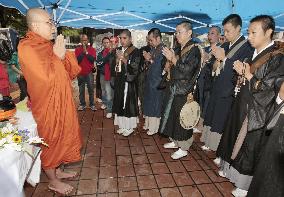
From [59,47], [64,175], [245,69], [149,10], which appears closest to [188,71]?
[245,69]

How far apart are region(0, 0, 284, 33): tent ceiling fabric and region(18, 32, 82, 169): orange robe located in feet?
9.60

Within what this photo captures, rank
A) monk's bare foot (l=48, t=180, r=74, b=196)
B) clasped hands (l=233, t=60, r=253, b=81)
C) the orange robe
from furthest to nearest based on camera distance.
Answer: monk's bare foot (l=48, t=180, r=74, b=196) < clasped hands (l=233, t=60, r=253, b=81) < the orange robe

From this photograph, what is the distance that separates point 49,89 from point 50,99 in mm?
131

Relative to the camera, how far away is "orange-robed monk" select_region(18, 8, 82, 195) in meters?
2.86

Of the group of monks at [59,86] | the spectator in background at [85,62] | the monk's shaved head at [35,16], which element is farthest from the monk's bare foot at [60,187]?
the spectator in background at [85,62]

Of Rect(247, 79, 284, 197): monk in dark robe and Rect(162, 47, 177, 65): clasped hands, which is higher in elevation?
Rect(162, 47, 177, 65): clasped hands

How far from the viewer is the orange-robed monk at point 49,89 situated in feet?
9.37

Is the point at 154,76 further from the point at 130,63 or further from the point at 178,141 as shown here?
the point at 178,141

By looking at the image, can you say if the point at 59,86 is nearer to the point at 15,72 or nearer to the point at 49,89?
the point at 49,89

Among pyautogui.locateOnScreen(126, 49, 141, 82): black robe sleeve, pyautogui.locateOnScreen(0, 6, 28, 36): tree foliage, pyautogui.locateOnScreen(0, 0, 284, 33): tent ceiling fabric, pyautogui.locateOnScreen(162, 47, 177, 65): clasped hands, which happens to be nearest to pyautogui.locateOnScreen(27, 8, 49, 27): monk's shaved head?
pyautogui.locateOnScreen(162, 47, 177, 65): clasped hands

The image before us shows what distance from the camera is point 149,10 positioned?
6.45 metres

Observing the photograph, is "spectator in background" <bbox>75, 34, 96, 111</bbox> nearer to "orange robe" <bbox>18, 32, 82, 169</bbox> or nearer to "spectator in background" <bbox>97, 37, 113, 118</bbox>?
"spectator in background" <bbox>97, 37, 113, 118</bbox>

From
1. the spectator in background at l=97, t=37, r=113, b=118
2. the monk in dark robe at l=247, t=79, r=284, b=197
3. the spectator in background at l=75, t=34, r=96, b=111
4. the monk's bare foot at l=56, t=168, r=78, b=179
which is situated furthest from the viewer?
the spectator in background at l=75, t=34, r=96, b=111

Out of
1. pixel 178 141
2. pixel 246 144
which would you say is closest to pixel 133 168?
pixel 178 141
